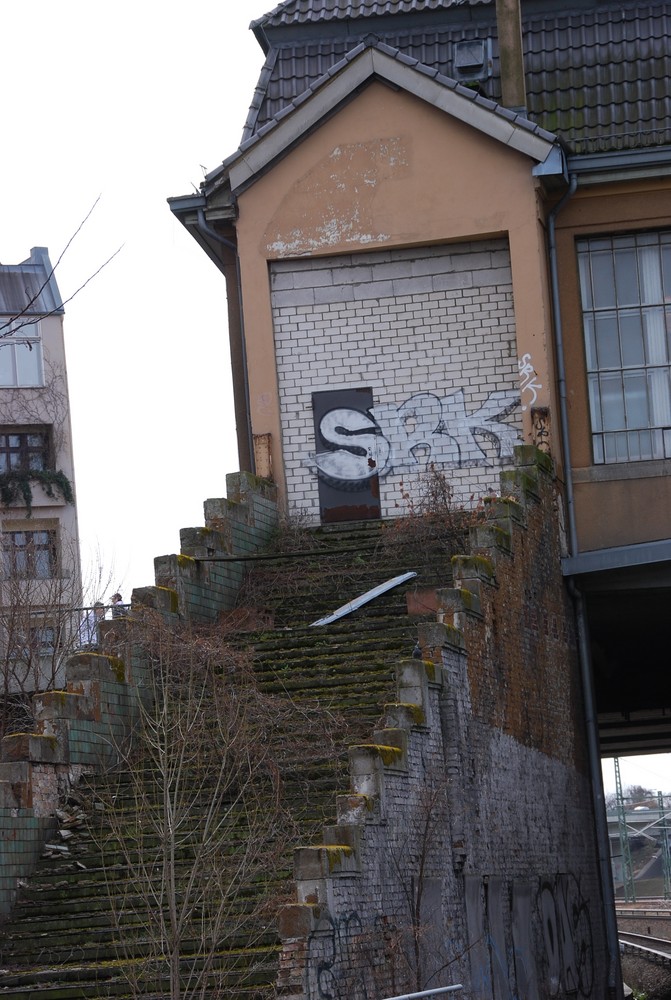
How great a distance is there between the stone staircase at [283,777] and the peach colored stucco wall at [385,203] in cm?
303

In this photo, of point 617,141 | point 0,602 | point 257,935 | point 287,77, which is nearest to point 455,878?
point 257,935

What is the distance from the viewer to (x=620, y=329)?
82.5 ft

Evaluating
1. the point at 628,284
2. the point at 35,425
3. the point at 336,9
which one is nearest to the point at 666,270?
the point at 628,284

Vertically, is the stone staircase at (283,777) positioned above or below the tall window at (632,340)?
below

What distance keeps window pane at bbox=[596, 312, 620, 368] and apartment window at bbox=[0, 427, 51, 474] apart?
109 ft

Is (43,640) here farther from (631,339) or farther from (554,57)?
(554,57)

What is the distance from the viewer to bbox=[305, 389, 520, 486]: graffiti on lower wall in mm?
24688

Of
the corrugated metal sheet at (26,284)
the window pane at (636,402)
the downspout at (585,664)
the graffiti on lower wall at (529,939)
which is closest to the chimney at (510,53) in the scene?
the downspout at (585,664)

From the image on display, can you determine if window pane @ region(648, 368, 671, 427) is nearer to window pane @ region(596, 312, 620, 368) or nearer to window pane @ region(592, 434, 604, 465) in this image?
window pane @ region(596, 312, 620, 368)

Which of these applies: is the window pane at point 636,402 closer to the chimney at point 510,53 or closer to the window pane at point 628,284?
the window pane at point 628,284

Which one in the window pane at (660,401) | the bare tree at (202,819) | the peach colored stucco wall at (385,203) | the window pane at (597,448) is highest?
the peach colored stucco wall at (385,203)

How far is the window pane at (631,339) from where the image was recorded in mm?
25109

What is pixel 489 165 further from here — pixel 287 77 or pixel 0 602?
pixel 0 602

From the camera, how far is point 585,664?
24.5m
